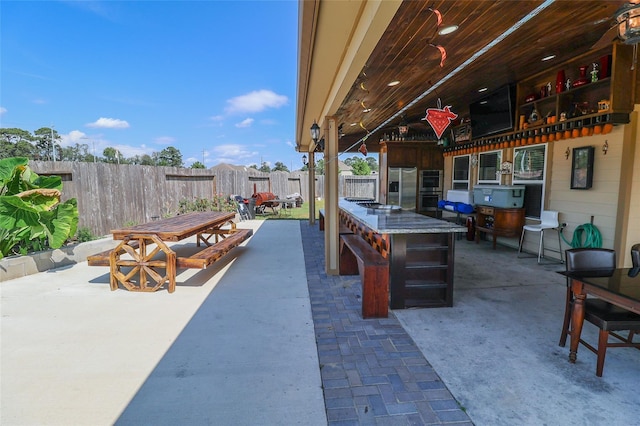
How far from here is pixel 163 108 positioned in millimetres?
24094

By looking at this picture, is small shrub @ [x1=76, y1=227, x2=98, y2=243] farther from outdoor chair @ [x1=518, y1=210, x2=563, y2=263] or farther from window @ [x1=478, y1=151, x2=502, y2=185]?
window @ [x1=478, y1=151, x2=502, y2=185]

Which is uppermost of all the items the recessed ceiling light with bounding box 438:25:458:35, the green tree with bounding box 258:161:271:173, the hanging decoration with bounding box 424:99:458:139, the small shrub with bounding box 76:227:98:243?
the green tree with bounding box 258:161:271:173

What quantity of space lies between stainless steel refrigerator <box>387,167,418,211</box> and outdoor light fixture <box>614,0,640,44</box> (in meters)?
6.57

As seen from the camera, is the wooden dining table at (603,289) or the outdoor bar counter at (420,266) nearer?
the wooden dining table at (603,289)

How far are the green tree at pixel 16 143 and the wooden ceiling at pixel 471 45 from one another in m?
25.4

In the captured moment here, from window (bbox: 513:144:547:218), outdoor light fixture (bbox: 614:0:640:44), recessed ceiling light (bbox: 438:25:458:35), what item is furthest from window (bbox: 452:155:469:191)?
outdoor light fixture (bbox: 614:0:640:44)

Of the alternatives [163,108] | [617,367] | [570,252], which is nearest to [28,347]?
[570,252]

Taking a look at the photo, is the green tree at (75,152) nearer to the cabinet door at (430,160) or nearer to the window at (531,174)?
the cabinet door at (430,160)

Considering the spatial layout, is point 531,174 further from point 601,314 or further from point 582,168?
point 601,314

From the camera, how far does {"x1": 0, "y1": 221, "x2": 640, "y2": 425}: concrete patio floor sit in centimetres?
173

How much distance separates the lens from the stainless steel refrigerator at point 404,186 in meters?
8.45

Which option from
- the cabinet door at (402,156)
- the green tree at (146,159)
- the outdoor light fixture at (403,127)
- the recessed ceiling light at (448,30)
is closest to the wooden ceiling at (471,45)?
the recessed ceiling light at (448,30)

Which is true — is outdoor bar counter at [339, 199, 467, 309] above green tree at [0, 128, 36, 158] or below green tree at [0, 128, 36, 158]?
below

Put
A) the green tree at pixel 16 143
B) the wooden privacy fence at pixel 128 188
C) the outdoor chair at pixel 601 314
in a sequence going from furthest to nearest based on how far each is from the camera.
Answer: the green tree at pixel 16 143
the wooden privacy fence at pixel 128 188
the outdoor chair at pixel 601 314
